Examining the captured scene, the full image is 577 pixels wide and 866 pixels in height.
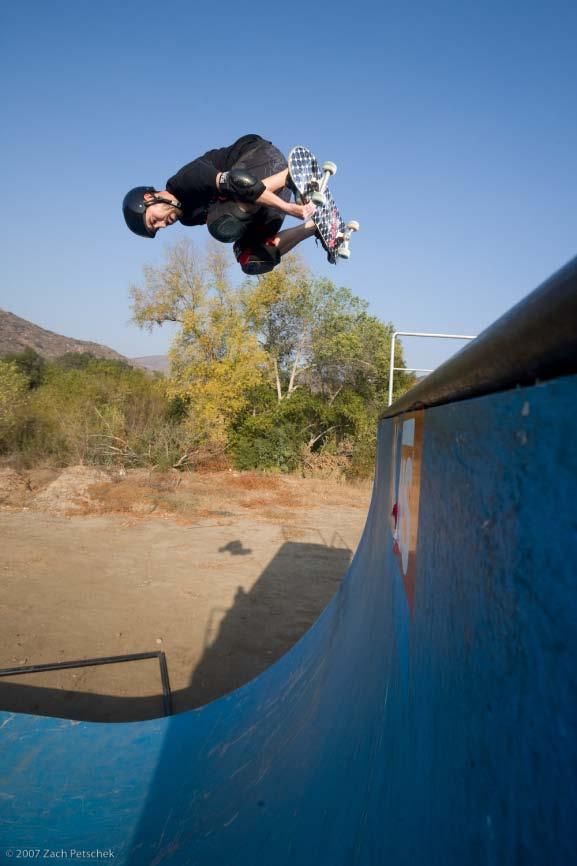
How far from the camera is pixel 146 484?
523 inches

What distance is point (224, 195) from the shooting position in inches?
89.9

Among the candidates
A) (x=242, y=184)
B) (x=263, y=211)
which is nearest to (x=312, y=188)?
(x=263, y=211)

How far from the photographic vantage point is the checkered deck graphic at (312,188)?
7.70ft

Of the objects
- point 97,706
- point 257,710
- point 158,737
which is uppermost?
point 257,710

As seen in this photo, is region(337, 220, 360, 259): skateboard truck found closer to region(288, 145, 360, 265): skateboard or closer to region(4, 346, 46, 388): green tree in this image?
region(288, 145, 360, 265): skateboard

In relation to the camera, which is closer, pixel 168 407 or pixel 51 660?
pixel 51 660

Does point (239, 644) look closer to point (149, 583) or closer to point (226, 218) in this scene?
point (149, 583)

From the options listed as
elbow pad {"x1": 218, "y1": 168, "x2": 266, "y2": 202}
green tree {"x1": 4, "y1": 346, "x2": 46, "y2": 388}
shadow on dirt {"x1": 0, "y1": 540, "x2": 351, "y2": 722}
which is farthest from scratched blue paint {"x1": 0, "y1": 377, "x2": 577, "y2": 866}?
green tree {"x1": 4, "y1": 346, "x2": 46, "y2": 388}

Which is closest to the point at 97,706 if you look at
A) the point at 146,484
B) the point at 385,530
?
the point at 385,530

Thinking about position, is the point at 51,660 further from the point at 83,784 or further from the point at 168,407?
the point at 168,407

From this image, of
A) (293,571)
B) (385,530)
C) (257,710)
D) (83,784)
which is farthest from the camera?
(293,571)

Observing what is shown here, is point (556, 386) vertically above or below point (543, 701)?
above

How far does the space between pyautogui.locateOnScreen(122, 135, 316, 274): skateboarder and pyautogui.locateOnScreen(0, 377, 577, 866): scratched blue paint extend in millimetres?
1518

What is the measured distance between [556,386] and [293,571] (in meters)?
7.47
